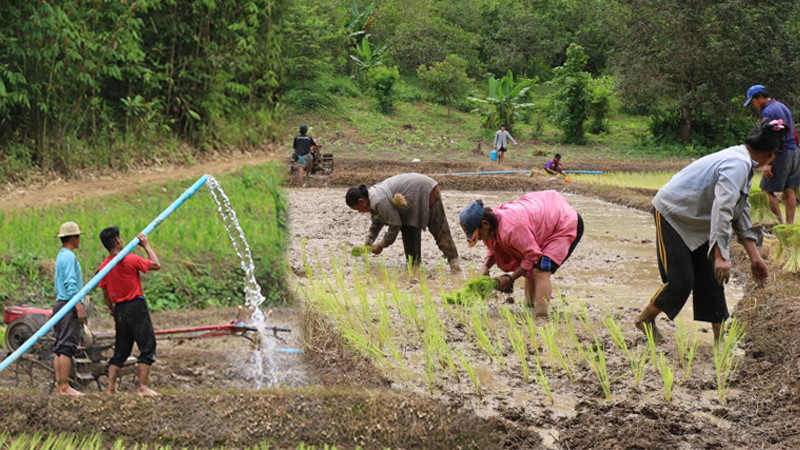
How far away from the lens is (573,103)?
69.3ft

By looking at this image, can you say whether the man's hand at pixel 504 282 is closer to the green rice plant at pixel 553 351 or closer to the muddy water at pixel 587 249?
the muddy water at pixel 587 249

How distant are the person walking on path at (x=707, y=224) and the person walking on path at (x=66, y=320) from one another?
2.96 meters

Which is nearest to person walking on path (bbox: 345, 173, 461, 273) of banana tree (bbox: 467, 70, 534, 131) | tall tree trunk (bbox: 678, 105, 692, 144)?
banana tree (bbox: 467, 70, 534, 131)

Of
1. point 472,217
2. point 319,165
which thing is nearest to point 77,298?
point 472,217

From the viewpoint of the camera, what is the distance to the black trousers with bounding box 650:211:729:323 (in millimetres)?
3705

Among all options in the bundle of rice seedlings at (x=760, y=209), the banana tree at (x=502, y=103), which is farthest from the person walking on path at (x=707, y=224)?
the banana tree at (x=502, y=103)

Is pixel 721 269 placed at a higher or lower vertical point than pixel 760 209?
higher

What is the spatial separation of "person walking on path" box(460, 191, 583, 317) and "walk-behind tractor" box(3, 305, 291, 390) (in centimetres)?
143

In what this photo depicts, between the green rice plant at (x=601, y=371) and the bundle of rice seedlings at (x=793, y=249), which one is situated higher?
the bundle of rice seedlings at (x=793, y=249)

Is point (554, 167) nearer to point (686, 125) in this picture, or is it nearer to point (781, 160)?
point (781, 160)

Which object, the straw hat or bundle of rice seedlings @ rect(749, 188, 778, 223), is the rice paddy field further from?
bundle of rice seedlings @ rect(749, 188, 778, 223)

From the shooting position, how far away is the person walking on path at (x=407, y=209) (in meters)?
5.37

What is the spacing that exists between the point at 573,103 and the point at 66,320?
19.1 metres

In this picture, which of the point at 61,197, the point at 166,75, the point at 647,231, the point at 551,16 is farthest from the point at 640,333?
the point at 551,16
